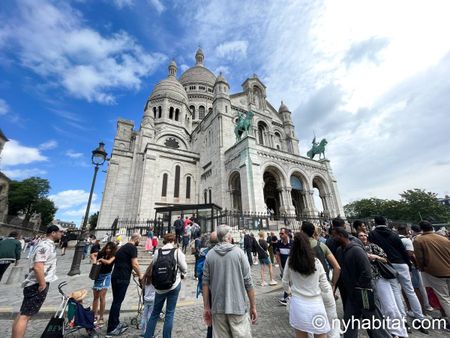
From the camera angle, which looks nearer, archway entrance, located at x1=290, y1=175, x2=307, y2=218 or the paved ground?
the paved ground

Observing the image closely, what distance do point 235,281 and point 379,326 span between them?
1987 millimetres

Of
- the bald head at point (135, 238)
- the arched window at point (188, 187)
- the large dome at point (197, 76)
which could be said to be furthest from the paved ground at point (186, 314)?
the large dome at point (197, 76)

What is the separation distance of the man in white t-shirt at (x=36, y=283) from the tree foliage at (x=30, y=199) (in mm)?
40307

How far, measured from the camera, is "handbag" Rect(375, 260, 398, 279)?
2.97 meters

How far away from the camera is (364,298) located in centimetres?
254

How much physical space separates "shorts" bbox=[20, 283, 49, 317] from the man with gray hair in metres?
2.63

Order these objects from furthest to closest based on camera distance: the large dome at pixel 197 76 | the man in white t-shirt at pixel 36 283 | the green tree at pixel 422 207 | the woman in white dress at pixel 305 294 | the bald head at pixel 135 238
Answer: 1. the large dome at pixel 197 76
2. the green tree at pixel 422 207
3. the bald head at pixel 135 238
4. the man in white t-shirt at pixel 36 283
5. the woman in white dress at pixel 305 294

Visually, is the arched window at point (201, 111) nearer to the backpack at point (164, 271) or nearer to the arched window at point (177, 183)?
the arched window at point (177, 183)

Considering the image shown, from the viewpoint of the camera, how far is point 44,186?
136ft

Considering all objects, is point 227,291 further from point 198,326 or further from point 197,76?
point 197,76

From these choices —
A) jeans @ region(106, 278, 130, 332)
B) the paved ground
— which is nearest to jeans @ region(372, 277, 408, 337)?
the paved ground

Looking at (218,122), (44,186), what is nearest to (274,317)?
(218,122)

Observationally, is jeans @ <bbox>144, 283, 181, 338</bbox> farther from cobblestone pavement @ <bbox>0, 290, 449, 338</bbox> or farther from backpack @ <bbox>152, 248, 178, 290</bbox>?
cobblestone pavement @ <bbox>0, 290, 449, 338</bbox>

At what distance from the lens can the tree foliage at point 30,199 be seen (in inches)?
1356
